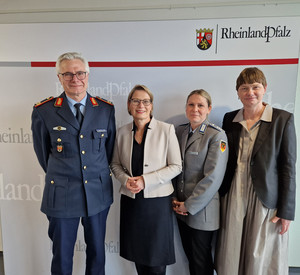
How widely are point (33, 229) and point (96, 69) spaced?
5.60ft

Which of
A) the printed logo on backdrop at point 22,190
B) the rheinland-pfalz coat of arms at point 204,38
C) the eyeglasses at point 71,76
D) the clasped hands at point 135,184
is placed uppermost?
the rheinland-pfalz coat of arms at point 204,38

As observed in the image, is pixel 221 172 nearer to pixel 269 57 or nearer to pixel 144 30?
pixel 269 57

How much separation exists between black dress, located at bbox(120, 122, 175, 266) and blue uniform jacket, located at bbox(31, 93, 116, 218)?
253mm

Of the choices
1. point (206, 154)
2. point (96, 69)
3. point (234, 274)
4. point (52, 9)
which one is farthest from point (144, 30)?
point (234, 274)

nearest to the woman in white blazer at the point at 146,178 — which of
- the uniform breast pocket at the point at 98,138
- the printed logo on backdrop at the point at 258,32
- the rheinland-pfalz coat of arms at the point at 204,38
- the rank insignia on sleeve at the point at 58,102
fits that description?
the uniform breast pocket at the point at 98,138

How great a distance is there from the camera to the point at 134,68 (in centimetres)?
189

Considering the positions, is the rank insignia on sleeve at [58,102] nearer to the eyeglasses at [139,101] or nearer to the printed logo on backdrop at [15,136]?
the eyeglasses at [139,101]

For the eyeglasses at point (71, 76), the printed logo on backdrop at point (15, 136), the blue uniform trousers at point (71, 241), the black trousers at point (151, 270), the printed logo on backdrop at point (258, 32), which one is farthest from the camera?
the printed logo on backdrop at point (15, 136)

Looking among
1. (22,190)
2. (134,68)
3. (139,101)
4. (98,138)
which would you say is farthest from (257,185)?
(22,190)

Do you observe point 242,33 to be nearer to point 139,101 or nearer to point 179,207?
point 139,101

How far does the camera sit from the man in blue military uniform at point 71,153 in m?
1.43

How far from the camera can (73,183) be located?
147cm

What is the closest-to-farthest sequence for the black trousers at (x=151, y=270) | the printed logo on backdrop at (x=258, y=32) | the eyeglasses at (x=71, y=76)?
1. the eyeglasses at (x=71, y=76)
2. the black trousers at (x=151, y=270)
3. the printed logo on backdrop at (x=258, y=32)

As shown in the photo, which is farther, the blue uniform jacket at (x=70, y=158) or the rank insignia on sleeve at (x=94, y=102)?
the rank insignia on sleeve at (x=94, y=102)
